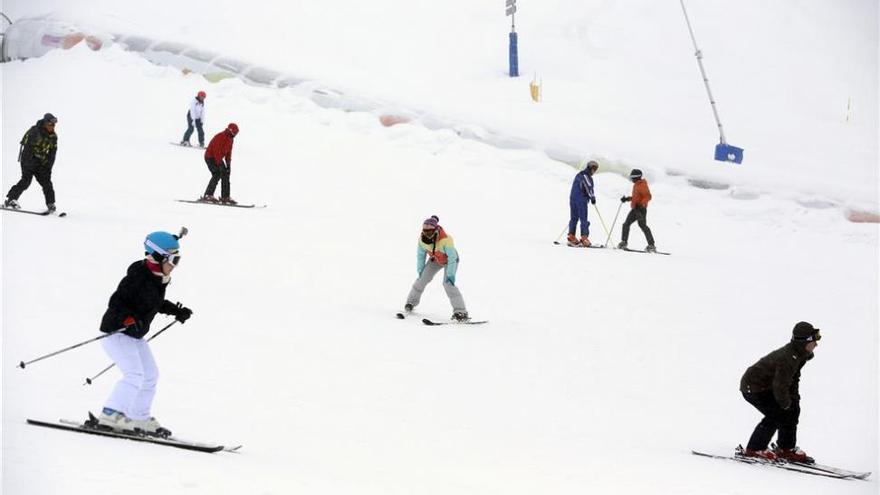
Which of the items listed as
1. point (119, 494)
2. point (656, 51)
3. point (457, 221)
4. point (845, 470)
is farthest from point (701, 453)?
point (656, 51)

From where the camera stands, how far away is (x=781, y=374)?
8.07 m

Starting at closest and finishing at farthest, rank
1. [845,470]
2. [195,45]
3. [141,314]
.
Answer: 1. [141,314]
2. [845,470]
3. [195,45]

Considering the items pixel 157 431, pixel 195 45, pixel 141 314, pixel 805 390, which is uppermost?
pixel 195 45

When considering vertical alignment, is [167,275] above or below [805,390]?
above

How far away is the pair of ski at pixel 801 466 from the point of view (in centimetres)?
811

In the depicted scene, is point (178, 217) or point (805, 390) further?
point (178, 217)

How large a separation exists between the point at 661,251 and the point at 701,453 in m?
11.6

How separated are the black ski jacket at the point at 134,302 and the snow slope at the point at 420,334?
2.36ft

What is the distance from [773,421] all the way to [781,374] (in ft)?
1.45

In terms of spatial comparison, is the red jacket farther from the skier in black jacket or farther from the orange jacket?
the orange jacket

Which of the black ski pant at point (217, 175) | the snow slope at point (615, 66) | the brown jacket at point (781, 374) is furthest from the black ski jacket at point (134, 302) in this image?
the snow slope at point (615, 66)

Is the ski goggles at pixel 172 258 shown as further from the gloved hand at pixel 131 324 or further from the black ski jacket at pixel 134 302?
the gloved hand at pixel 131 324

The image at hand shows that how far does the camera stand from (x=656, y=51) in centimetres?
3550

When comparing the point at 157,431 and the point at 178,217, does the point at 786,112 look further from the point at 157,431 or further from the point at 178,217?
the point at 157,431
